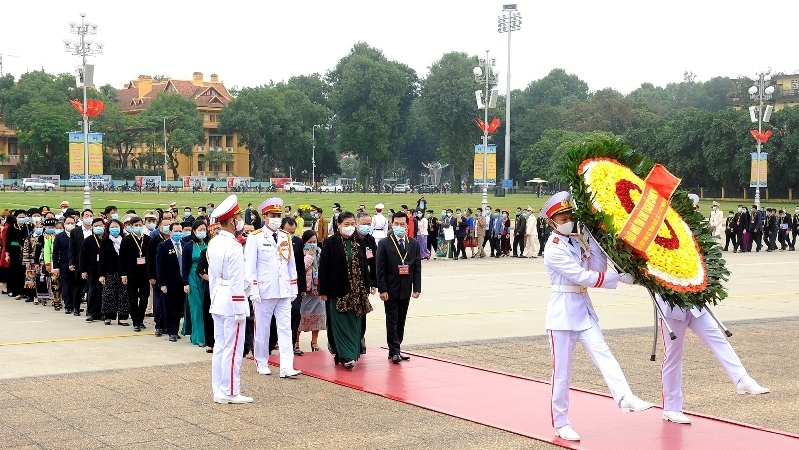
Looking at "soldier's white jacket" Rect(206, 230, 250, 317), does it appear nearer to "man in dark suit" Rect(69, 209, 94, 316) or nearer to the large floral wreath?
the large floral wreath

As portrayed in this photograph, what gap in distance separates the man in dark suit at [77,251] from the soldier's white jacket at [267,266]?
6.44 meters

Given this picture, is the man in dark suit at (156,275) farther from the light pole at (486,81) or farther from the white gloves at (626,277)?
the light pole at (486,81)

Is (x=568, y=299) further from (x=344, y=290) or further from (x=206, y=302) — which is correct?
(x=206, y=302)

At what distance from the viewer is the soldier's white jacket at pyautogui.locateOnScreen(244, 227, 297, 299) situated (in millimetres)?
10820

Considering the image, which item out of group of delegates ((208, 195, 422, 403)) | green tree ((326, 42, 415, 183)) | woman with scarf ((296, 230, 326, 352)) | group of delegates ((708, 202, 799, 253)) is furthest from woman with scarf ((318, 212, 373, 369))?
green tree ((326, 42, 415, 183))

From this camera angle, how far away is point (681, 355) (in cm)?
830

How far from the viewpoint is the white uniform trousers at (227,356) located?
9.37 metres

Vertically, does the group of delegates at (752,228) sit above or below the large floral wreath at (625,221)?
below

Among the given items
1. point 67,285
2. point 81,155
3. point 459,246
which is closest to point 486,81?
point 459,246

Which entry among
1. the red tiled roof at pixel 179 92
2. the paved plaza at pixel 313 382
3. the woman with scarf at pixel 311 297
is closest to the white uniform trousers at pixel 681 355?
the paved plaza at pixel 313 382

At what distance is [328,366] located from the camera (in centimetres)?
1152

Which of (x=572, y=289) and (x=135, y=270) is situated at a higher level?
(x=572, y=289)

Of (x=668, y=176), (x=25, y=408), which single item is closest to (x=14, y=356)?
(x=25, y=408)

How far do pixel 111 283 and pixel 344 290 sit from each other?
18.7ft
